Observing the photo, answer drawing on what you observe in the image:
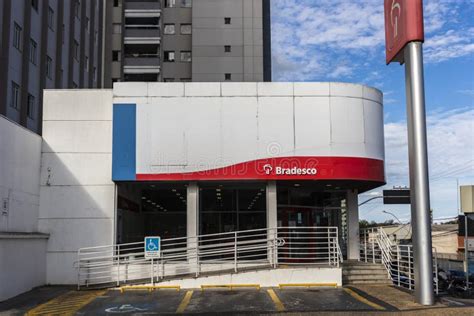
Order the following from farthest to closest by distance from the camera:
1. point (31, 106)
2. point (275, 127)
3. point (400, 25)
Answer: point (31, 106) < point (275, 127) < point (400, 25)

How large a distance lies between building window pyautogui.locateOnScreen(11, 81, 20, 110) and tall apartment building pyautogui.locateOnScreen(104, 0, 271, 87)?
28.8 m

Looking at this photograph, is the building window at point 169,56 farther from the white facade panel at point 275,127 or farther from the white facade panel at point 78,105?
the white facade panel at point 275,127

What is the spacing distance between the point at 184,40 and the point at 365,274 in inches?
1901

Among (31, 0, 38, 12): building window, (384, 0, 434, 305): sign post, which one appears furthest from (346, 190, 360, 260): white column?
(31, 0, 38, 12): building window

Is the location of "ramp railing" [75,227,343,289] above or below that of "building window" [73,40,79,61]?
below

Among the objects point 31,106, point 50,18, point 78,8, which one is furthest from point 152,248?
point 78,8

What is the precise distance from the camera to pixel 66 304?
1370 cm

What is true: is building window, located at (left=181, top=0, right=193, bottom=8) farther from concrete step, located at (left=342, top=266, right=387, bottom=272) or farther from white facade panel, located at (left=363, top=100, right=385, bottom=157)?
concrete step, located at (left=342, top=266, right=387, bottom=272)

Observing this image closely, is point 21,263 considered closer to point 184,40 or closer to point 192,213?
point 192,213

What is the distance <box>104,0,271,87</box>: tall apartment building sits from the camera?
60.1 meters

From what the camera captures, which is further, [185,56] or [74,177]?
[185,56]

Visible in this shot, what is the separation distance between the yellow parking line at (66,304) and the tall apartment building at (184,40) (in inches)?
1798

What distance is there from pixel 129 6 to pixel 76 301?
5397 cm

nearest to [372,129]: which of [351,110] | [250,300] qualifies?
[351,110]
